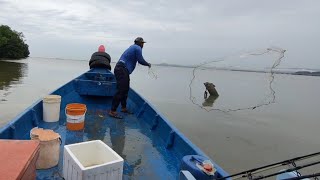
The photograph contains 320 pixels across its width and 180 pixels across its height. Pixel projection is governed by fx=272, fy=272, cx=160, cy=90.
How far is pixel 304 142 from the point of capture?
14641 mm

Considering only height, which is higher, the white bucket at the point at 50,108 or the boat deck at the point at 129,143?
the white bucket at the point at 50,108

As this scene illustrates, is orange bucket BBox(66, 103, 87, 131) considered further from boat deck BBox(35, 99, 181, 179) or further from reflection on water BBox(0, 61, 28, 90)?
reflection on water BBox(0, 61, 28, 90)

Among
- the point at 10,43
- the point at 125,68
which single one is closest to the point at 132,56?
the point at 125,68

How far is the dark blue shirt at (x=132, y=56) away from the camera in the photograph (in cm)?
724

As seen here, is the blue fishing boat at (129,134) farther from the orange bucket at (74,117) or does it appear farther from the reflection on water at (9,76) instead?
the reflection on water at (9,76)

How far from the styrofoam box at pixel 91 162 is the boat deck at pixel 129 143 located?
0.42 meters

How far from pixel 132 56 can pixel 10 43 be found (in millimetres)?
79499

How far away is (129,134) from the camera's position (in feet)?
20.1

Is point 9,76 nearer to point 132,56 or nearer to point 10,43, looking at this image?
point 132,56

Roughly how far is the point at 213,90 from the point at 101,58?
2144 centimetres

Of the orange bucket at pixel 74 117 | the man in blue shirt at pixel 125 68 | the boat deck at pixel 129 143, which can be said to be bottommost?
the boat deck at pixel 129 143

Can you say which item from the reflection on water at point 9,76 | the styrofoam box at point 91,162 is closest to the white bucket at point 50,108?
the styrofoam box at point 91,162

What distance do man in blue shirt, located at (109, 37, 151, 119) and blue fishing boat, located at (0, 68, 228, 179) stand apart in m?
0.50

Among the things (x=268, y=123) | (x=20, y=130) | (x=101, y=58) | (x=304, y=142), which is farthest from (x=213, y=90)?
(x=20, y=130)
